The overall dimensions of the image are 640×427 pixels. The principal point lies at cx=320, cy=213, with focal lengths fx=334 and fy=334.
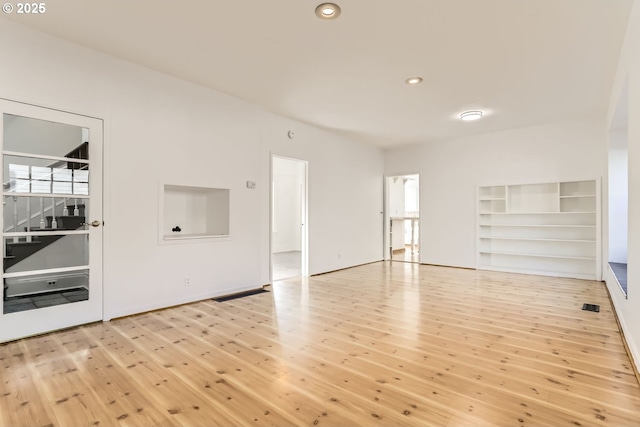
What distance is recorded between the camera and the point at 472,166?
659 cm

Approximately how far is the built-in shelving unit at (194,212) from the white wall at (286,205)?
510cm

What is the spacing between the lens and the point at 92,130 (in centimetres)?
329

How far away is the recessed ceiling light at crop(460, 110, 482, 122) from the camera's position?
509 centimetres

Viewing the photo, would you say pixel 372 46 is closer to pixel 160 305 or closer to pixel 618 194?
pixel 160 305

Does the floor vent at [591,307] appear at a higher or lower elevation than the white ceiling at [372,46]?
lower

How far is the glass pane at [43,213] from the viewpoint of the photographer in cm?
286

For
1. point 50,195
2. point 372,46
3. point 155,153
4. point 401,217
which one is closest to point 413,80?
point 372,46

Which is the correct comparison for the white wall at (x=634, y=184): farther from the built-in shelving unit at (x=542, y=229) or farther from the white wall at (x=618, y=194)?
the built-in shelving unit at (x=542, y=229)

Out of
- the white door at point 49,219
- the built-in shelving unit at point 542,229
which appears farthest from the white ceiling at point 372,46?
the built-in shelving unit at point 542,229

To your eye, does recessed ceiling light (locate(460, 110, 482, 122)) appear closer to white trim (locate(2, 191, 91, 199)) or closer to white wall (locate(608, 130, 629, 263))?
white wall (locate(608, 130, 629, 263))

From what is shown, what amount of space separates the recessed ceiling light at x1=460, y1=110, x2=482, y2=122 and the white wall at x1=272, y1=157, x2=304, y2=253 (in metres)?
5.41

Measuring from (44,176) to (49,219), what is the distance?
0.40m

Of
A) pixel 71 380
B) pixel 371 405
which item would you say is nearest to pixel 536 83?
pixel 371 405

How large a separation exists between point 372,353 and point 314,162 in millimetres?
3999
